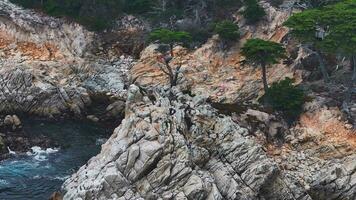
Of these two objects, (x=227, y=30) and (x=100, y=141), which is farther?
Result: (x=227, y=30)

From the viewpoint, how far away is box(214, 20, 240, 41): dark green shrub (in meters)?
68.7

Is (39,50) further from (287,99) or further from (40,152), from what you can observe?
(287,99)

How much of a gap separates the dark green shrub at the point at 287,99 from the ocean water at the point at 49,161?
18.5m

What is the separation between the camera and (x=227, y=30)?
68.7m

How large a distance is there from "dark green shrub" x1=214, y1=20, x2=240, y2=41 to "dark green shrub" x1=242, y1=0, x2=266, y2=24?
310cm

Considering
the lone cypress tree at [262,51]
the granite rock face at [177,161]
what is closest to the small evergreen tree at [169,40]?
the lone cypress tree at [262,51]

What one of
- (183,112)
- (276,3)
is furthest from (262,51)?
(276,3)

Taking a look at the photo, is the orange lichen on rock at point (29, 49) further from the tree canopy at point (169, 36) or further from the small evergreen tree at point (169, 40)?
the tree canopy at point (169, 36)

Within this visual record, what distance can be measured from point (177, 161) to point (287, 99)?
16.2 meters

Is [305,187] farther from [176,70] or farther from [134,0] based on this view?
[134,0]

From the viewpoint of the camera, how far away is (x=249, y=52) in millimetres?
54875

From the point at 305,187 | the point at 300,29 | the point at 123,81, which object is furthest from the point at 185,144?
the point at 123,81

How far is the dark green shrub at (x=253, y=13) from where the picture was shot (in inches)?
2798

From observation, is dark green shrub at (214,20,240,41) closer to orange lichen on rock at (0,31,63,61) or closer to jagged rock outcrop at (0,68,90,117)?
jagged rock outcrop at (0,68,90,117)
